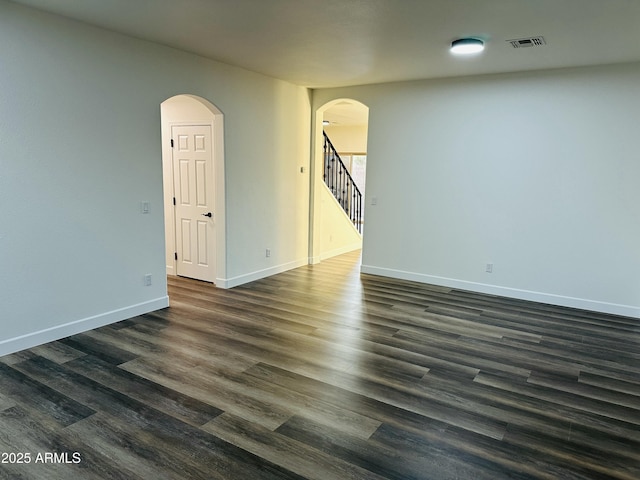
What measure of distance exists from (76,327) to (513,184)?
512 centimetres

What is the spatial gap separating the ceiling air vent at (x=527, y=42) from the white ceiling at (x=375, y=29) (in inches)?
2.5

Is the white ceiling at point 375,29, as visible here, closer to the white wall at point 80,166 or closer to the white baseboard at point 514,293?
the white wall at point 80,166

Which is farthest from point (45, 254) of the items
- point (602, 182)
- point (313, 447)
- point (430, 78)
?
point (602, 182)

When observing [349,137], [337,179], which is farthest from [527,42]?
[349,137]

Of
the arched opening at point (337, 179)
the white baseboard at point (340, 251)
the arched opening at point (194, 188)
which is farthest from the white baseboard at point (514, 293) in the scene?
the arched opening at point (194, 188)

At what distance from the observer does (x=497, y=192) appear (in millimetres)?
5391

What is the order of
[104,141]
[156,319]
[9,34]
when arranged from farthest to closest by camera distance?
[156,319] < [104,141] < [9,34]

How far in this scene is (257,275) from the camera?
5.99m

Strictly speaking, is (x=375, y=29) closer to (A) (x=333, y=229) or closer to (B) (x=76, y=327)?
(B) (x=76, y=327)

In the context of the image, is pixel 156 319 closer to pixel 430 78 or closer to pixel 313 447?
pixel 313 447

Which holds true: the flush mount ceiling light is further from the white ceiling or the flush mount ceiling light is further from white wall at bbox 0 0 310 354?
white wall at bbox 0 0 310 354

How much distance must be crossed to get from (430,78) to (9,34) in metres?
4.53

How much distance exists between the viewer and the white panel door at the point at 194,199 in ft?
17.9


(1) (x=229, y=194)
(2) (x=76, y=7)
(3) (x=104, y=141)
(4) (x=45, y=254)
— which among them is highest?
(2) (x=76, y=7)
